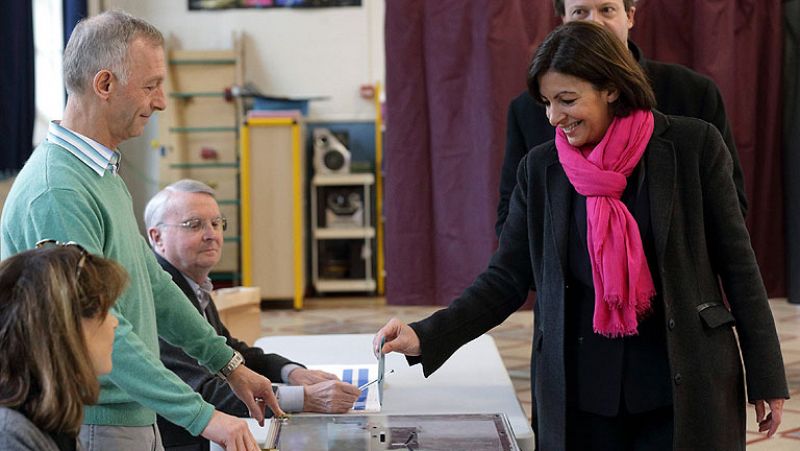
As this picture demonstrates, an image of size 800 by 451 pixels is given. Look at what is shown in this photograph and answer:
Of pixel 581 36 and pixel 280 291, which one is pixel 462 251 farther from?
pixel 280 291

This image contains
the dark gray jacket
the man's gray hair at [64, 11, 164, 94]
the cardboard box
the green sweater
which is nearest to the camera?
the dark gray jacket

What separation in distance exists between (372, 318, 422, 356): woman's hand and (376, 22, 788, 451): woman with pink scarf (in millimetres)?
270

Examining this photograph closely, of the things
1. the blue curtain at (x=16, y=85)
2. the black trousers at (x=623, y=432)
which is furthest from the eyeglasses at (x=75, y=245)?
the blue curtain at (x=16, y=85)

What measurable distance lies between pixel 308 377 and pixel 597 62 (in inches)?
36.5

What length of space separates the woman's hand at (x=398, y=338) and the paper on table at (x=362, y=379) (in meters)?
0.19

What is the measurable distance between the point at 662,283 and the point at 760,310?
A: 0.19 m

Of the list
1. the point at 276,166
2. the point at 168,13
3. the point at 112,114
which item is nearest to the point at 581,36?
the point at 112,114

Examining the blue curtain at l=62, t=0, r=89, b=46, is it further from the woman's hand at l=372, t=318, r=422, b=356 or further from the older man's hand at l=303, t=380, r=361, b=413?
the woman's hand at l=372, t=318, r=422, b=356

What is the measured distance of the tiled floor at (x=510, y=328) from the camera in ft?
12.0

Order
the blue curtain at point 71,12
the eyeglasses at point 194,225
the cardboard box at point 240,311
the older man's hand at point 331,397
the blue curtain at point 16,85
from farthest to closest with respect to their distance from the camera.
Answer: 1. the blue curtain at point 71,12
2. the blue curtain at point 16,85
3. the cardboard box at point 240,311
4. the eyeglasses at point 194,225
5. the older man's hand at point 331,397

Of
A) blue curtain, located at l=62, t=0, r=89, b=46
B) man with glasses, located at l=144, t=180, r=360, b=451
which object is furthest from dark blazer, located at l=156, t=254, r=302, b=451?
blue curtain, located at l=62, t=0, r=89, b=46

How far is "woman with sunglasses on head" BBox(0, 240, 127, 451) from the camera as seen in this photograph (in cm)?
125

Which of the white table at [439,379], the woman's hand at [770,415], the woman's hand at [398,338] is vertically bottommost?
the white table at [439,379]

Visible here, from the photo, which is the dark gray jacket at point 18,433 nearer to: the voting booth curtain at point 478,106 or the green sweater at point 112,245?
the green sweater at point 112,245
